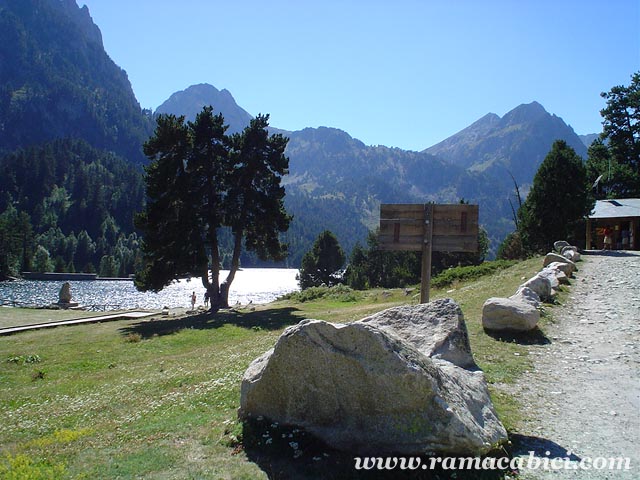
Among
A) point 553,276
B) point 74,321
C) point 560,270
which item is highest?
point 560,270

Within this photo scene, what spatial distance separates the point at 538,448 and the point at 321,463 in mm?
3418

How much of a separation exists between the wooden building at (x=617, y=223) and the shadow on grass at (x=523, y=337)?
33148mm

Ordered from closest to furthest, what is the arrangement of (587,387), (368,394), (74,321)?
1. (368,394)
2. (587,387)
3. (74,321)

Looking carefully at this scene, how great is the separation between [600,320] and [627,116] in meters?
64.7

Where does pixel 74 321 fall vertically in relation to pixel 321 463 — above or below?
below

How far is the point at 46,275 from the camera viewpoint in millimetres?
161250

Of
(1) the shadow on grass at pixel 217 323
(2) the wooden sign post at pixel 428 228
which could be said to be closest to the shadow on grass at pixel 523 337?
(2) the wooden sign post at pixel 428 228

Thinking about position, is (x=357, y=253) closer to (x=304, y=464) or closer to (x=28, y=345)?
(x=28, y=345)

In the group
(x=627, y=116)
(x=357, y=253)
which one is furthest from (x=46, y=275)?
(x=627, y=116)

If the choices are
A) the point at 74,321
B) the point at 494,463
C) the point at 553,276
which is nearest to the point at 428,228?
the point at 494,463

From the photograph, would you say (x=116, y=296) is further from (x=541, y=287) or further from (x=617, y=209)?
(x=541, y=287)

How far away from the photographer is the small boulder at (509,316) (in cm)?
1521

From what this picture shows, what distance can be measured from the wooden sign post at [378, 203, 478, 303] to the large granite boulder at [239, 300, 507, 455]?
5.08m

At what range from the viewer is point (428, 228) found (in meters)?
13.0
